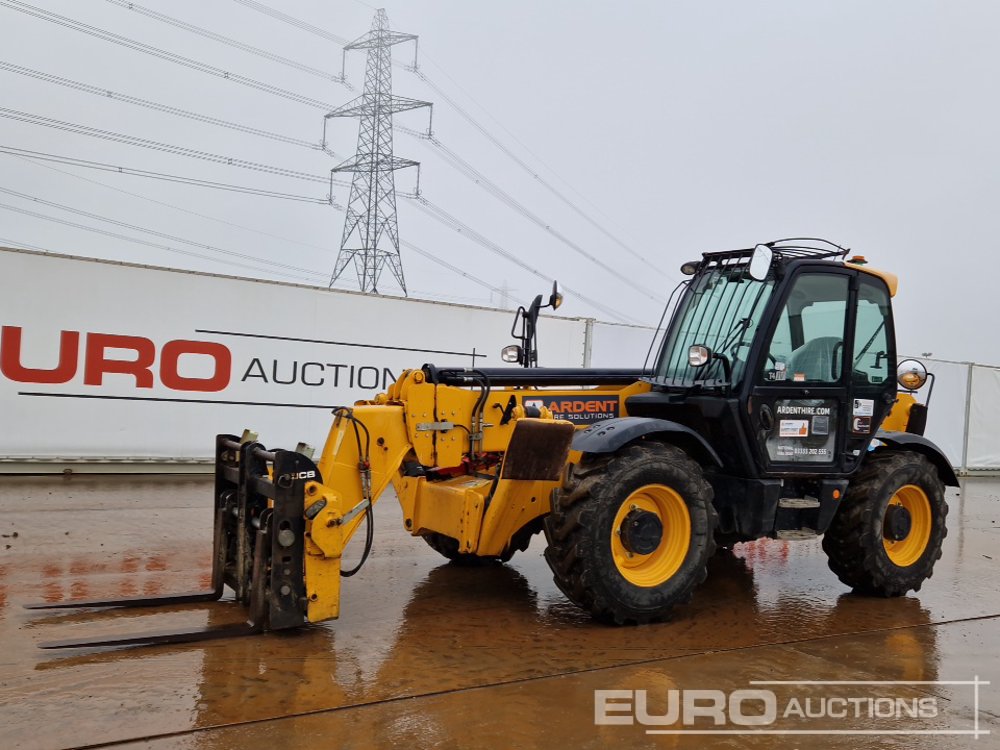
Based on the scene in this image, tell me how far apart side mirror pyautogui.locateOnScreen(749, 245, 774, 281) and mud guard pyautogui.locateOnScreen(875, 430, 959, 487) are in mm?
1841

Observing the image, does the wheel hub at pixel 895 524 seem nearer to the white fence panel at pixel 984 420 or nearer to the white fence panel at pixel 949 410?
the white fence panel at pixel 949 410

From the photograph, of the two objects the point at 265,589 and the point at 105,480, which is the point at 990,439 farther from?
the point at 265,589

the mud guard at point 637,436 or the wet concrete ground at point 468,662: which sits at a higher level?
the mud guard at point 637,436

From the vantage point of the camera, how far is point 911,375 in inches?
266

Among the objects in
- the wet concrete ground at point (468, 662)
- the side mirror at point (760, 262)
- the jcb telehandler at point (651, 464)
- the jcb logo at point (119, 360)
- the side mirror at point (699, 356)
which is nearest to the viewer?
the wet concrete ground at point (468, 662)

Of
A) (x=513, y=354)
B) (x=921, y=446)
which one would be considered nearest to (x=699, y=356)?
(x=513, y=354)

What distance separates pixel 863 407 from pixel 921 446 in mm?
831

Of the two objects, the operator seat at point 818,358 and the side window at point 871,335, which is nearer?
the operator seat at point 818,358

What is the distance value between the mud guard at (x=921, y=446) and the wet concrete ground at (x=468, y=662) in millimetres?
916

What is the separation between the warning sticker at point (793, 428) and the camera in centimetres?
616

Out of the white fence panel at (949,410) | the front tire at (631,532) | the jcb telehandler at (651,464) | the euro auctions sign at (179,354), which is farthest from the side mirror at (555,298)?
the white fence panel at (949,410)

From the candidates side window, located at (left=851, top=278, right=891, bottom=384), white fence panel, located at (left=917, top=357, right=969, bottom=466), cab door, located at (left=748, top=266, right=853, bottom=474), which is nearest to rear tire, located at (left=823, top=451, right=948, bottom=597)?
cab door, located at (left=748, top=266, right=853, bottom=474)

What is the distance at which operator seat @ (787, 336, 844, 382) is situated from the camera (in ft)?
20.4

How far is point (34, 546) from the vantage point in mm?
7117
